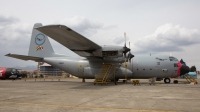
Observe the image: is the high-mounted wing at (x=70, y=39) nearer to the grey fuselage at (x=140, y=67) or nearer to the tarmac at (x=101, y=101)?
the grey fuselage at (x=140, y=67)

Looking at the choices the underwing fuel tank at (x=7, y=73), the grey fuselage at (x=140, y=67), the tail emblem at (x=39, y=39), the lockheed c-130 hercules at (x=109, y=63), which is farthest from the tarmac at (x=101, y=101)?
the underwing fuel tank at (x=7, y=73)

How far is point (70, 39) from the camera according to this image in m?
17.6

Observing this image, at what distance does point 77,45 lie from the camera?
19.2 metres

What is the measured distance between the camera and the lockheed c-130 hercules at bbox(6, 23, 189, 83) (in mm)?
19203

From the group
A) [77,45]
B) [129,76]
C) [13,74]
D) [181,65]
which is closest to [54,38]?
[77,45]

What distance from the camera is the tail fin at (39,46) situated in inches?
981

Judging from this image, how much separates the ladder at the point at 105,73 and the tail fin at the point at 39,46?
8208mm

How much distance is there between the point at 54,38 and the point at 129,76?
982cm

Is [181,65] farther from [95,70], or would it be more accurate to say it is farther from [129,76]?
[95,70]

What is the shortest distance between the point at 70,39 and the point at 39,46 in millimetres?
9245

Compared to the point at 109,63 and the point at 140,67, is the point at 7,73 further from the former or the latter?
the point at 140,67

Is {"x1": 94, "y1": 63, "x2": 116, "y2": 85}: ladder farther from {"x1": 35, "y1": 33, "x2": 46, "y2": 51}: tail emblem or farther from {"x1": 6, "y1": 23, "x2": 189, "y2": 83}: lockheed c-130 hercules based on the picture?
{"x1": 35, "y1": 33, "x2": 46, "y2": 51}: tail emblem

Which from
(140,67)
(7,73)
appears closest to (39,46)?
(7,73)

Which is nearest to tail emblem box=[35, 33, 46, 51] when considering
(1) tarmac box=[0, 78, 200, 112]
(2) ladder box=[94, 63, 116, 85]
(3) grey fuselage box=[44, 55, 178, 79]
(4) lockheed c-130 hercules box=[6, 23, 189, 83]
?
(4) lockheed c-130 hercules box=[6, 23, 189, 83]
